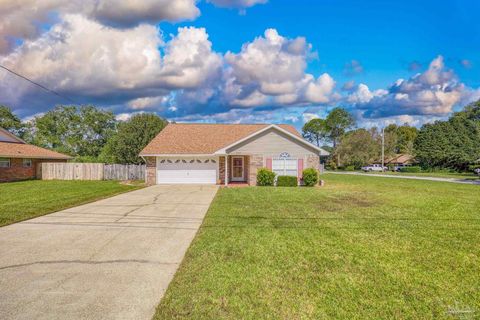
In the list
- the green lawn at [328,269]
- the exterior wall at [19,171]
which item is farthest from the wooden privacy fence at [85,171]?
the green lawn at [328,269]

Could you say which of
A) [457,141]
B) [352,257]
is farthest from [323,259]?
[457,141]

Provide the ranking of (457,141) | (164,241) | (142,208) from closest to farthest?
(164,241) < (142,208) < (457,141)

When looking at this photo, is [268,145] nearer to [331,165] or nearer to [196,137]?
[196,137]

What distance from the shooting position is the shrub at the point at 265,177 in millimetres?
20938

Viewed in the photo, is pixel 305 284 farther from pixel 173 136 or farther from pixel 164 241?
pixel 173 136

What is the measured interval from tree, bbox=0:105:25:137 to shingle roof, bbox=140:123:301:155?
37.9 metres

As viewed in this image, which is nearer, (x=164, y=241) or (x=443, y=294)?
(x=443, y=294)

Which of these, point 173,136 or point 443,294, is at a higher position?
point 173,136

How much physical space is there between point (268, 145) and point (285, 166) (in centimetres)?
193

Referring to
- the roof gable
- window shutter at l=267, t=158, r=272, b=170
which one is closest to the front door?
window shutter at l=267, t=158, r=272, b=170

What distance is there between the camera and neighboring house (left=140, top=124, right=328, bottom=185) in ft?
71.2

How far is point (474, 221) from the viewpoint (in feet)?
30.6

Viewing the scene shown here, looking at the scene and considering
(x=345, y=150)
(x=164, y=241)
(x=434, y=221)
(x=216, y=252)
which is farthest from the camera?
(x=345, y=150)

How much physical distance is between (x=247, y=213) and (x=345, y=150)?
184ft
